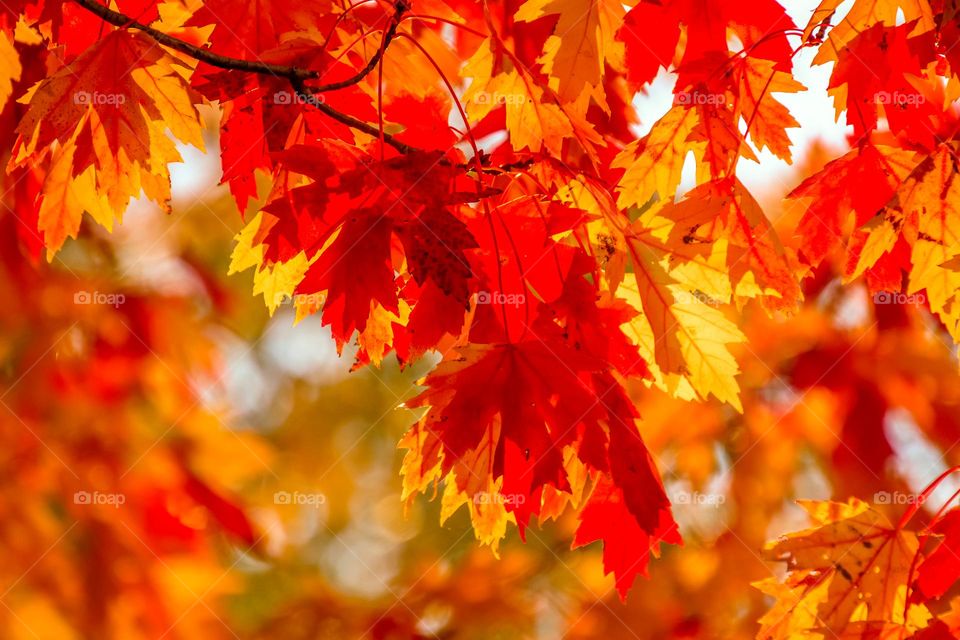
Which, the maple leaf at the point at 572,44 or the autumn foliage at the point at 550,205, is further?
the maple leaf at the point at 572,44

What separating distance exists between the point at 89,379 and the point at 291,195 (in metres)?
3.65

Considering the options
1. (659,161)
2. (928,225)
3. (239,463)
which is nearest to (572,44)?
(659,161)

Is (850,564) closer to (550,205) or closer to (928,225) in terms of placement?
(928,225)

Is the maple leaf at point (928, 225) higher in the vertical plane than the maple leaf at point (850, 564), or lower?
higher

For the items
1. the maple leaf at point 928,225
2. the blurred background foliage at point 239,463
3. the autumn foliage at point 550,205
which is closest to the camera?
the autumn foliage at point 550,205

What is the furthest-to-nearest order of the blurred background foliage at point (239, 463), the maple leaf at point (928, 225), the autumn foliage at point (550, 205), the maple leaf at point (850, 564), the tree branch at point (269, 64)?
the blurred background foliage at point (239, 463), the maple leaf at point (850, 564), the maple leaf at point (928, 225), the tree branch at point (269, 64), the autumn foliage at point (550, 205)

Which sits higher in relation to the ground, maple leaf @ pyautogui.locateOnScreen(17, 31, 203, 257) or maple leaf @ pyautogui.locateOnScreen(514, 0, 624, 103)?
maple leaf @ pyautogui.locateOnScreen(514, 0, 624, 103)

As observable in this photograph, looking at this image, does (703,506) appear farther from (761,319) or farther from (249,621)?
(249,621)

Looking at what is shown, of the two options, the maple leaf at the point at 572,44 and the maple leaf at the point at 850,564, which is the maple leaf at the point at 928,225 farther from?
the maple leaf at the point at 572,44

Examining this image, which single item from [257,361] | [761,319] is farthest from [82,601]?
[761,319]

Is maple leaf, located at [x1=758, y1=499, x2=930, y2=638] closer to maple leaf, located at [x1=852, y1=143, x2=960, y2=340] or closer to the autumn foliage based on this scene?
the autumn foliage

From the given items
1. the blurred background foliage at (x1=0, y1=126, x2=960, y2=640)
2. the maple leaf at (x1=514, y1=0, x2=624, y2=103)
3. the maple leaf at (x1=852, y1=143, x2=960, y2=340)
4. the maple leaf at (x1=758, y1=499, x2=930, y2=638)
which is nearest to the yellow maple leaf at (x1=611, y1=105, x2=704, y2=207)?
the maple leaf at (x1=514, y1=0, x2=624, y2=103)

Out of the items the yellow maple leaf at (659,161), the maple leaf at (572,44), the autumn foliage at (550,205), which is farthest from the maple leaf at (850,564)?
the maple leaf at (572,44)

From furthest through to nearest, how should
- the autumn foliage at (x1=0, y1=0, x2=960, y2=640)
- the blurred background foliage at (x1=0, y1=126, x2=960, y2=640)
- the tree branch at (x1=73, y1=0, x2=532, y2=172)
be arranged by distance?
1. the blurred background foliage at (x1=0, y1=126, x2=960, y2=640)
2. the tree branch at (x1=73, y1=0, x2=532, y2=172)
3. the autumn foliage at (x1=0, y1=0, x2=960, y2=640)
